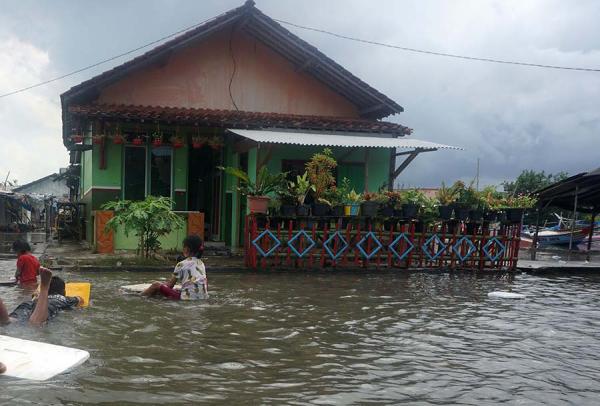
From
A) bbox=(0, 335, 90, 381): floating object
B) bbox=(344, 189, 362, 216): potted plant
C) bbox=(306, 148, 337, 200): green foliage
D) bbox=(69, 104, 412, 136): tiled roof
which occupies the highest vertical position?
bbox=(69, 104, 412, 136): tiled roof

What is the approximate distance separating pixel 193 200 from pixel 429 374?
41.3ft

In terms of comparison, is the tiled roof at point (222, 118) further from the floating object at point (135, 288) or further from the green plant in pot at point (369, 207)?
the floating object at point (135, 288)

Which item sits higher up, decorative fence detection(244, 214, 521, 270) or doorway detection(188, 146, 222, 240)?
doorway detection(188, 146, 222, 240)

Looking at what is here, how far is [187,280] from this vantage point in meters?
7.79

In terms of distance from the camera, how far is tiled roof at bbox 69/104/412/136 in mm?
12531

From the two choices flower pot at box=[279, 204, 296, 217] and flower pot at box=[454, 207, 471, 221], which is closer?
flower pot at box=[279, 204, 296, 217]

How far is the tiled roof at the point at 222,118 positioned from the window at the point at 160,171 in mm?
1203

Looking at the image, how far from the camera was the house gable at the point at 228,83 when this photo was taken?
1484 centimetres

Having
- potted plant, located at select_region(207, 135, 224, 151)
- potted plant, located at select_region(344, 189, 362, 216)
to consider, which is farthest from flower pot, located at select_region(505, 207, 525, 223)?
potted plant, located at select_region(207, 135, 224, 151)

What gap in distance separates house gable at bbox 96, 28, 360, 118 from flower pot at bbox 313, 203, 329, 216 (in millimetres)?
5421

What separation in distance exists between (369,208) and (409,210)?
3.26 ft

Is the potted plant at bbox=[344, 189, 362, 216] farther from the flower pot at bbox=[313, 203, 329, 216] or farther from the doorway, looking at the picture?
the doorway

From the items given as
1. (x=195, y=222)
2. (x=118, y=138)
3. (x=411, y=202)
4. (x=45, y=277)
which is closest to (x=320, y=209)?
(x=411, y=202)

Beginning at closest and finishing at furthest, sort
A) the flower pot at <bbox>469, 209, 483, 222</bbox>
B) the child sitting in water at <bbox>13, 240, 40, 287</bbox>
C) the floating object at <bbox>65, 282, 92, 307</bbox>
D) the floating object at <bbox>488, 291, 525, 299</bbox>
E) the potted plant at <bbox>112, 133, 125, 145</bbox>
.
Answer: the floating object at <bbox>65, 282, 92, 307</bbox>, the child sitting in water at <bbox>13, 240, 40, 287</bbox>, the floating object at <bbox>488, 291, 525, 299</bbox>, the flower pot at <bbox>469, 209, 483, 222</bbox>, the potted plant at <bbox>112, 133, 125, 145</bbox>
